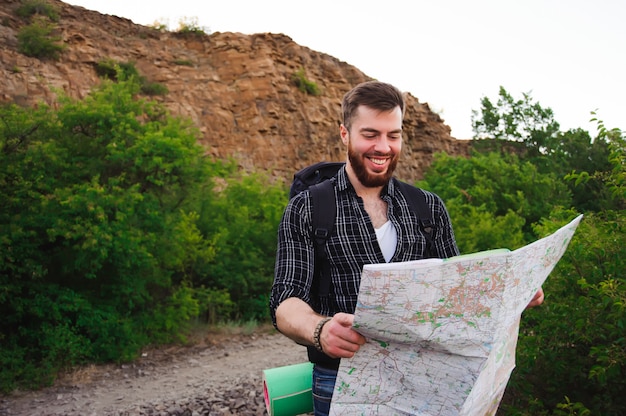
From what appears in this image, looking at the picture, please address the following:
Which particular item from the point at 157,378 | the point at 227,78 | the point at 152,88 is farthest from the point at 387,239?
the point at 227,78

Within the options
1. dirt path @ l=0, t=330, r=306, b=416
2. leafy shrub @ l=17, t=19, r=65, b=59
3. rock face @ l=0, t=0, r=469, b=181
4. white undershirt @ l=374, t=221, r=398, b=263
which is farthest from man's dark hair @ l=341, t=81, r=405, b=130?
leafy shrub @ l=17, t=19, r=65, b=59

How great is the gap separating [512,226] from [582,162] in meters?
8.29

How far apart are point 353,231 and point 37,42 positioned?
21.7m

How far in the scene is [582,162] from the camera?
66.3 ft

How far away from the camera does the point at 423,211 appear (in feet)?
6.58

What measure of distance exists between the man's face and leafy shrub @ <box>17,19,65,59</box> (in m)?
21.5

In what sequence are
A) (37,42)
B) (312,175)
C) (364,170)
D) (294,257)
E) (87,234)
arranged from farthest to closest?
(37,42), (87,234), (312,175), (364,170), (294,257)

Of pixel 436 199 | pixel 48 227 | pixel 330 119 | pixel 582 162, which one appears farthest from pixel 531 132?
pixel 436 199

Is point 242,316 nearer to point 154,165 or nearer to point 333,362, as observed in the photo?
point 154,165

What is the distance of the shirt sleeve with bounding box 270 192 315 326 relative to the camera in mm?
1762

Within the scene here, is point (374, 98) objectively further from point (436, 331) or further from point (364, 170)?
point (436, 331)

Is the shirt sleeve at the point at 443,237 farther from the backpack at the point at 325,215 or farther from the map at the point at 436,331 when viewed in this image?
the map at the point at 436,331

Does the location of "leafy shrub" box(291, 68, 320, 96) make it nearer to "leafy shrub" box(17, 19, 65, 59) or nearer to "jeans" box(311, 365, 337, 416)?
"leafy shrub" box(17, 19, 65, 59)

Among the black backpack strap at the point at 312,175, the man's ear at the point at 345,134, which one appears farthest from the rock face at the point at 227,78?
the man's ear at the point at 345,134
